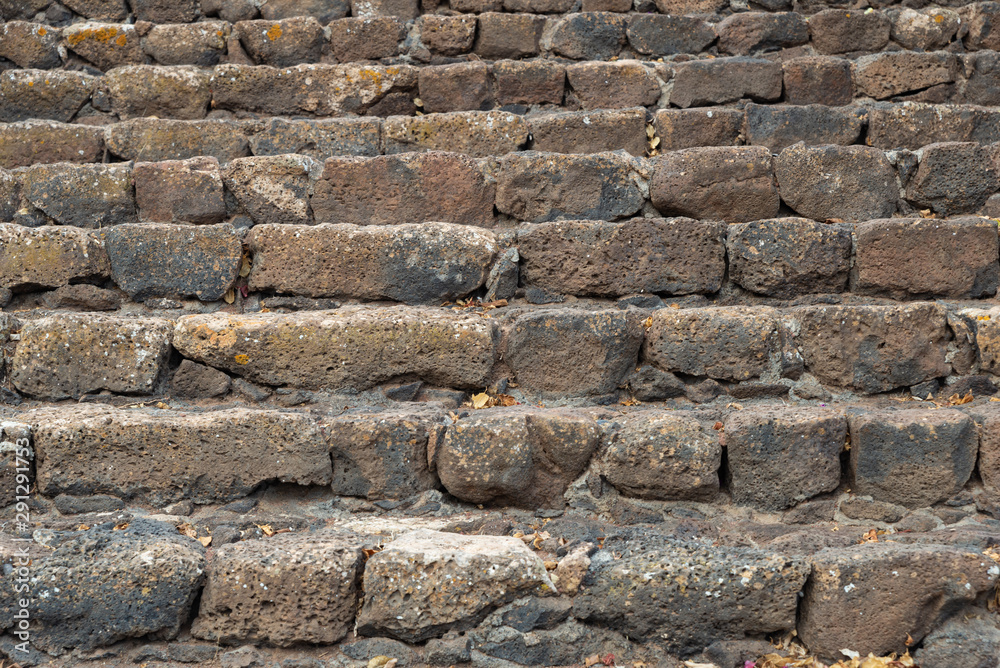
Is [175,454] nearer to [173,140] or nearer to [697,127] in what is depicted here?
[173,140]

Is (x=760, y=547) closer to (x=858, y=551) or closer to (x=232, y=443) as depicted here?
(x=858, y=551)

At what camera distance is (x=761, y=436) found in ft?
8.63

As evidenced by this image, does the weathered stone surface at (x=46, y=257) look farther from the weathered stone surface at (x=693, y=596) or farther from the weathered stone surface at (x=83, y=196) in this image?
the weathered stone surface at (x=693, y=596)

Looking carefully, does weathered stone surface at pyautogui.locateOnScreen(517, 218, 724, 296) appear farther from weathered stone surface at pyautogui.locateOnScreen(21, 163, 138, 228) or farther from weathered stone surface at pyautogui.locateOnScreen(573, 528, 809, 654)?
weathered stone surface at pyautogui.locateOnScreen(21, 163, 138, 228)

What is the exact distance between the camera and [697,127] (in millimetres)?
3762

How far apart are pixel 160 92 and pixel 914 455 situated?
3818 mm

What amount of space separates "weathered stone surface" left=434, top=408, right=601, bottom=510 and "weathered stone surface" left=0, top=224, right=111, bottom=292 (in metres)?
1.70

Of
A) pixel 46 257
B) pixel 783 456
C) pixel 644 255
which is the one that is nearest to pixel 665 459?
pixel 783 456

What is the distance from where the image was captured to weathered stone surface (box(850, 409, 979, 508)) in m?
2.59

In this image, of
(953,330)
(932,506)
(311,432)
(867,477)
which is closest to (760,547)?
(867,477)

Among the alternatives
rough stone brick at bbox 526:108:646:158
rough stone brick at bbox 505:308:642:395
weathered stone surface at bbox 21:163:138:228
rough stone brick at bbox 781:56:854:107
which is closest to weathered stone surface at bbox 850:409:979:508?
rough stone brick at bbox 505:308:642:395

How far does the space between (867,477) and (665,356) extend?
2.60ft

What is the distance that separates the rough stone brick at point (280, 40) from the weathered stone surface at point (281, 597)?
118 inches

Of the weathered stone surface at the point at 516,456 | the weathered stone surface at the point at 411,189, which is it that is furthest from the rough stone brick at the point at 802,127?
the weathered stone surface at the point at 516,456
